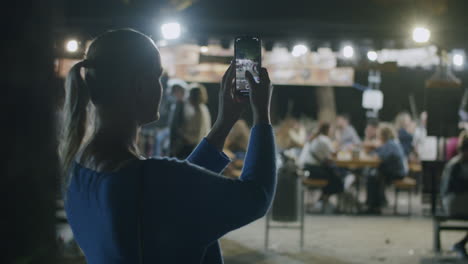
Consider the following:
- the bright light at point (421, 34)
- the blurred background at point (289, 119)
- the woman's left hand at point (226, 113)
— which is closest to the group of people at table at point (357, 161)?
the blurred background at point (289, 119)

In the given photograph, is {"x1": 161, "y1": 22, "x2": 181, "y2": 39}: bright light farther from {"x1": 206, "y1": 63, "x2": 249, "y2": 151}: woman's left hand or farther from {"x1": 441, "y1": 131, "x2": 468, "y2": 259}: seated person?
{"x1": 206, "y1": 63, "x2": 249, "y2": 151}: woman's left hand

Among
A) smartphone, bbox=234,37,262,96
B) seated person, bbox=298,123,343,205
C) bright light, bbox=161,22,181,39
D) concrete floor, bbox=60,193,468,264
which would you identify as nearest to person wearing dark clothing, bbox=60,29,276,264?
smartphone, bbox=234,37,262,96

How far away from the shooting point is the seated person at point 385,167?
11227 mm

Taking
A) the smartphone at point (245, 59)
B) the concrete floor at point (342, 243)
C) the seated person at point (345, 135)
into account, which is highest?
the smartphone at point (245, 59)

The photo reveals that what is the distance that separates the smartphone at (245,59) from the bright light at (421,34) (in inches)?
299

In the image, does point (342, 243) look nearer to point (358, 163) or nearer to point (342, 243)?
point (342, 243)

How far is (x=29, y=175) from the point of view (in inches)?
66.1

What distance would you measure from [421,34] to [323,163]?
128 inches

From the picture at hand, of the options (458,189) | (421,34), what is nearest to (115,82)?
(458,189)

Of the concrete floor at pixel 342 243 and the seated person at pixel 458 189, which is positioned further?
the seated person at pixel 458 189

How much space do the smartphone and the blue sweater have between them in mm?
339

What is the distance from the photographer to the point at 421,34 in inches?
351

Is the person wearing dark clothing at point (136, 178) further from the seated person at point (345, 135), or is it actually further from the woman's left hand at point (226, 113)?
the seated person at point (345, 135)

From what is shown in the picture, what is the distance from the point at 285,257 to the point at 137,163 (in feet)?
20.0
